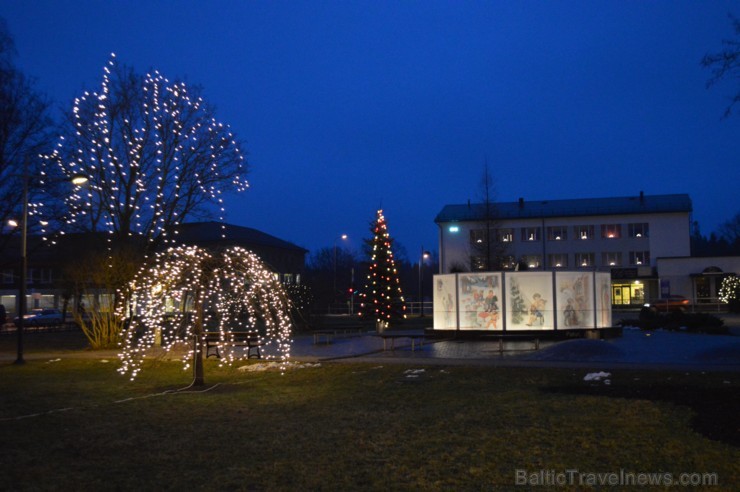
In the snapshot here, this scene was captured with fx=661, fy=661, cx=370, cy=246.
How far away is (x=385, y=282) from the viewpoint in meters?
37.6

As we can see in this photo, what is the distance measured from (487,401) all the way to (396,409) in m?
1.70

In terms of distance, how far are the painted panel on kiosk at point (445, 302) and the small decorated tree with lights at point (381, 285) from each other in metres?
9.47

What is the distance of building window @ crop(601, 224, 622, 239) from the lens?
67625 millimetres

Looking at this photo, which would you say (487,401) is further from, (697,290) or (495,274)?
(697,290)

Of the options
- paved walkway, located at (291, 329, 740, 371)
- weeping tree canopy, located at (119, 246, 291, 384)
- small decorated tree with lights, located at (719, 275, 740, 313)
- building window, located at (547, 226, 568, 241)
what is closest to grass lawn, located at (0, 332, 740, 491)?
weeping tree canopy, located at (119, 246, 291, 384)

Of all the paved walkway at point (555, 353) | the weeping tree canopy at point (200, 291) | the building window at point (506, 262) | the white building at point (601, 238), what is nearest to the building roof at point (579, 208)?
the white building at point (601, 238)

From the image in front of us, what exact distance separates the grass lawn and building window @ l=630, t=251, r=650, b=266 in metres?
55.3

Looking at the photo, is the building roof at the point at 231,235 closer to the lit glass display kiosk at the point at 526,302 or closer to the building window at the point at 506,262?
the building window at the point at 506,262

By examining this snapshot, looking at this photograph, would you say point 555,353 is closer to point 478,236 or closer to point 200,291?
point 200,291

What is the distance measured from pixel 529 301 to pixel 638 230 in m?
46.3

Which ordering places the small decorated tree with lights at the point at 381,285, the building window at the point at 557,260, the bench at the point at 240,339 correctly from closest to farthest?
the bench at the point at 240,339
the small decorated tree with lights at the point at 381,285
the building window at the point at 557,260

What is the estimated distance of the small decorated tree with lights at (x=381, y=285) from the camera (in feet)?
122

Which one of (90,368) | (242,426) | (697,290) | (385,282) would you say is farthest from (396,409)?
(697,290)

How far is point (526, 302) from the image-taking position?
25875 millimetres
